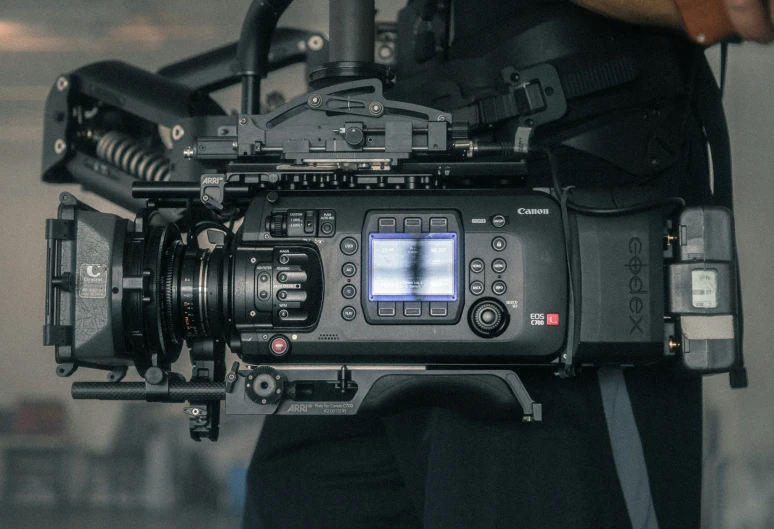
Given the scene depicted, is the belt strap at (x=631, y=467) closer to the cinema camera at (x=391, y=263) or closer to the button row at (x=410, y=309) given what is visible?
the cinema camera at (x=391, y=263)

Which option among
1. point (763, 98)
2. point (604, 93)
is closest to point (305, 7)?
point (763, 98)

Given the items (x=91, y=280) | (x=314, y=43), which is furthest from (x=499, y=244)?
(x=314, y=43)

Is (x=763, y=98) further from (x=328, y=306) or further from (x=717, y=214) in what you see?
(x=328, y=306)

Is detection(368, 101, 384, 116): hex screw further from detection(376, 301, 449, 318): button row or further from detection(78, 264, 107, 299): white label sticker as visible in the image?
detection(78, 264, 107, 299): white label sticker

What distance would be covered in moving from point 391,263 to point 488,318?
0.11m

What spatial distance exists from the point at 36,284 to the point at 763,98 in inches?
68.4

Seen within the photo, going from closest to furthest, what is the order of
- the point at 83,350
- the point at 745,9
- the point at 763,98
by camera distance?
the point at 745,9 < the point at 83,350 < the point at 763,98

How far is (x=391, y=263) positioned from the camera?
3.01 feet

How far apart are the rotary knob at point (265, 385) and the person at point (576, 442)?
0.13 m

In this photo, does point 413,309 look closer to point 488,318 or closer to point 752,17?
point 488,318

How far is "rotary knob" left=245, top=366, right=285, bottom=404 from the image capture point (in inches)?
36.3

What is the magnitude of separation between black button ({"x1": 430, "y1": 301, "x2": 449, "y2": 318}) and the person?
0.10 metres

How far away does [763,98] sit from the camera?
2.03m

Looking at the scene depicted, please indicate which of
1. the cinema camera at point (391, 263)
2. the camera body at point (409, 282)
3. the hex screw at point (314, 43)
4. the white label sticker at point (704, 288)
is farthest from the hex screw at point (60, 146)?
the white label sticker at point (704, 288)
